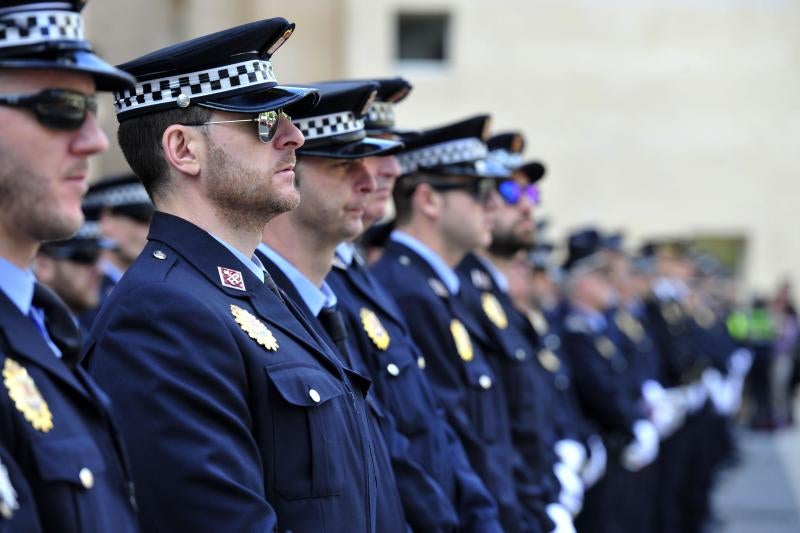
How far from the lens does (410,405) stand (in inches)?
159

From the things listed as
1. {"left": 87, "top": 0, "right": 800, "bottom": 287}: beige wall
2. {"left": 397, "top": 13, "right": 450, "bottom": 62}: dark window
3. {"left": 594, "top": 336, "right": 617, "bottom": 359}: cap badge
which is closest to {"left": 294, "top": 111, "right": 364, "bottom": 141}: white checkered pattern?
{"left": 594, "top": 336, "right": 617, "bottom": 359}: cap badge

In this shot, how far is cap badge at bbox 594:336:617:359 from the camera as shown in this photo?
360 inches

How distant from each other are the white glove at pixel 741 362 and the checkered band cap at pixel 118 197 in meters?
11.3

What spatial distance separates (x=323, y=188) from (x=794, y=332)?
17027mm

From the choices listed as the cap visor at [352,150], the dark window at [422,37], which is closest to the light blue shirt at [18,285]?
the cap visor at [352,150]

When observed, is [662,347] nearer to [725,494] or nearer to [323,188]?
[725,494]

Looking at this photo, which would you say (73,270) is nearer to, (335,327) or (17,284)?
(335,327)

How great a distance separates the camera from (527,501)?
505 cm

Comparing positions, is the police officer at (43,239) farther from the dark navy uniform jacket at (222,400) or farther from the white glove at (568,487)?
the white glove at (568,487)

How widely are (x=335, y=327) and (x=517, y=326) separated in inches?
86.8

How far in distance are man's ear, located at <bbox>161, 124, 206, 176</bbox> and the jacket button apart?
0.91 metres

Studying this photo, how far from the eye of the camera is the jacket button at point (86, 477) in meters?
2.25

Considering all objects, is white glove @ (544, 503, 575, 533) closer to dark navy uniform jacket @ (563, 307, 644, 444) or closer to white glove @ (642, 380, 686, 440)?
dark navy uniform jacket @ (563, 307, 644, 444)

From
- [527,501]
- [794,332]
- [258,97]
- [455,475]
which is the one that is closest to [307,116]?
[258,97]
